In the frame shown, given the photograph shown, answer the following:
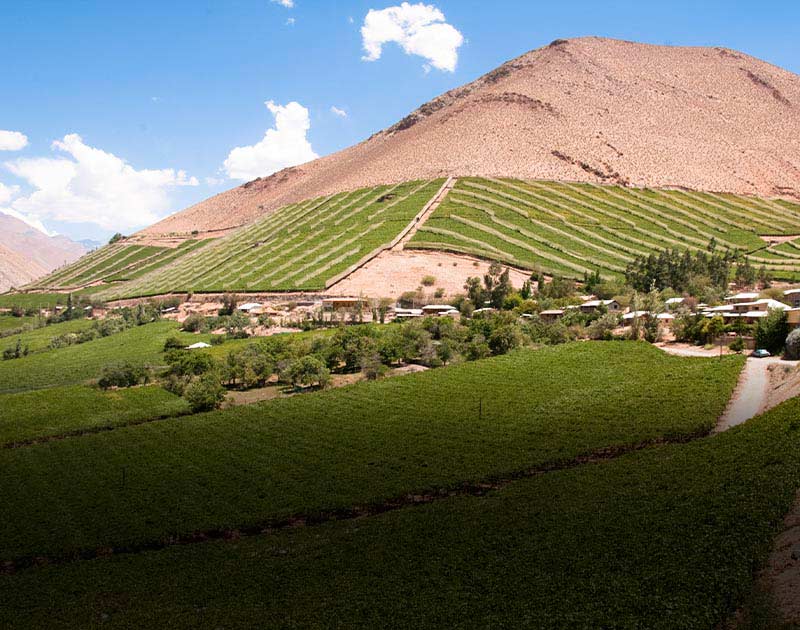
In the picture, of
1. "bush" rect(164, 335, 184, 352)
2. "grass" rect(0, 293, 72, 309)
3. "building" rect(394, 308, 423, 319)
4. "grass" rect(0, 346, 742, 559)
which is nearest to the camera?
"grass" rect(0, 346, 742, 559)

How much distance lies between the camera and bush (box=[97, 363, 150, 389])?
55.0 meters

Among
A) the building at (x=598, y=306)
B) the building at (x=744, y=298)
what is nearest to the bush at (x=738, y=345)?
the building at (x=744, y=298)

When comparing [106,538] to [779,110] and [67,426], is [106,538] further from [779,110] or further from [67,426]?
[779,110]

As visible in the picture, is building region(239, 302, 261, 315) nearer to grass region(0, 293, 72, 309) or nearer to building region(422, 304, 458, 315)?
building region(422, 304, 458, 315)

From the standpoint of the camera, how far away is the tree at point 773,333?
163ft

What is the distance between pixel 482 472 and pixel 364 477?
5544 millimetres

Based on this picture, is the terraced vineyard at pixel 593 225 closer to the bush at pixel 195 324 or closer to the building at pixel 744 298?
the building at pixel 744 298

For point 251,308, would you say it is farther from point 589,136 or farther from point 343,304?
point 589,136

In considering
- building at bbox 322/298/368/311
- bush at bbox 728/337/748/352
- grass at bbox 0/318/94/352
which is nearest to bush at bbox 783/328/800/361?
bush at bbox 728/337/748/352

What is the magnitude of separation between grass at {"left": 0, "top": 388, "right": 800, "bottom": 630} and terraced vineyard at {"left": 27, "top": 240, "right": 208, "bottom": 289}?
392 feet

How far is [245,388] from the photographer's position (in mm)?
53344

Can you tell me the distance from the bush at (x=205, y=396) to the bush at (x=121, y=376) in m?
9.70

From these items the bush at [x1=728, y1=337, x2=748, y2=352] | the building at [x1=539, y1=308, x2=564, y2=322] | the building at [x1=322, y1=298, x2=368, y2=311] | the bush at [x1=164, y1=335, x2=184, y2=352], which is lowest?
the bush at [x1=164, y1=335, x2=184, y2=352]

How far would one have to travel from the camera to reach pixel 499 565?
72.1 feet
